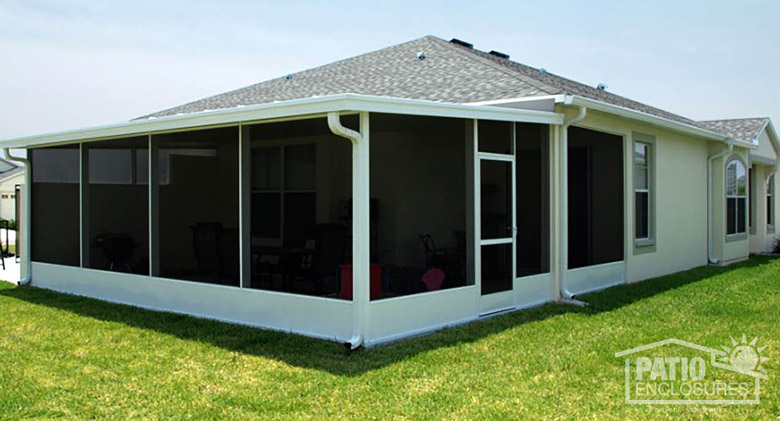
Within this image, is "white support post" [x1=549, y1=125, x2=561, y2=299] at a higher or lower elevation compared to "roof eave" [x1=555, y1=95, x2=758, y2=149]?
lower

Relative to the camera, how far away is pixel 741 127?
15.7 metres

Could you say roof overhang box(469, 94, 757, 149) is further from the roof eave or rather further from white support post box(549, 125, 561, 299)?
white support post box(549, 125, 561, 299)

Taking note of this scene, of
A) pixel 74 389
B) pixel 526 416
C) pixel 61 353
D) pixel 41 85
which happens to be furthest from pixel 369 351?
pixel 41 85

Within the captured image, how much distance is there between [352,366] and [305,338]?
1064mm

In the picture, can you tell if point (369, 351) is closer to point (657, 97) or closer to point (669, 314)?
point (669, 314)

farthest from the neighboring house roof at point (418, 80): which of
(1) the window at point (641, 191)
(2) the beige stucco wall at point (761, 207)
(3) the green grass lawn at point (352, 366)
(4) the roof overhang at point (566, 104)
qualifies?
(2) the beige stucco wall at point (761, 207)

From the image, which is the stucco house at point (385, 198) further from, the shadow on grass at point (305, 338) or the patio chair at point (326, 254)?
the shadow on grass at point (305, 338)

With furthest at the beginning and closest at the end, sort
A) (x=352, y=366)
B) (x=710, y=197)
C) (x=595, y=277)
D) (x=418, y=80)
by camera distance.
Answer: (x=710, y=197)
(x=418, y=80)
(x=595, y=277)
(x=352, y=366)

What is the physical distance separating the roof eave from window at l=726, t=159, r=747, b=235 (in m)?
0.55

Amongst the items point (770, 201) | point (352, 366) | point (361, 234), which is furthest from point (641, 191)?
point (770, 201)

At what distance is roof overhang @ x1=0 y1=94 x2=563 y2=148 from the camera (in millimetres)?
5719

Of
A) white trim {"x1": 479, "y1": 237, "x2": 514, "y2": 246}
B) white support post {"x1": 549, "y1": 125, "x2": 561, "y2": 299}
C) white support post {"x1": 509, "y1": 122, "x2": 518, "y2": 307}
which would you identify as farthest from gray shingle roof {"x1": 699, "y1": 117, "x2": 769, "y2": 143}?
white trim {"x1": 479, "y1": 237, "x2": 514, "y2": 246}

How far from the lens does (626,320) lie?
7125 mm

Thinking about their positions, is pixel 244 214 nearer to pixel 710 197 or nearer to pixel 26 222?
pixel 26 222
